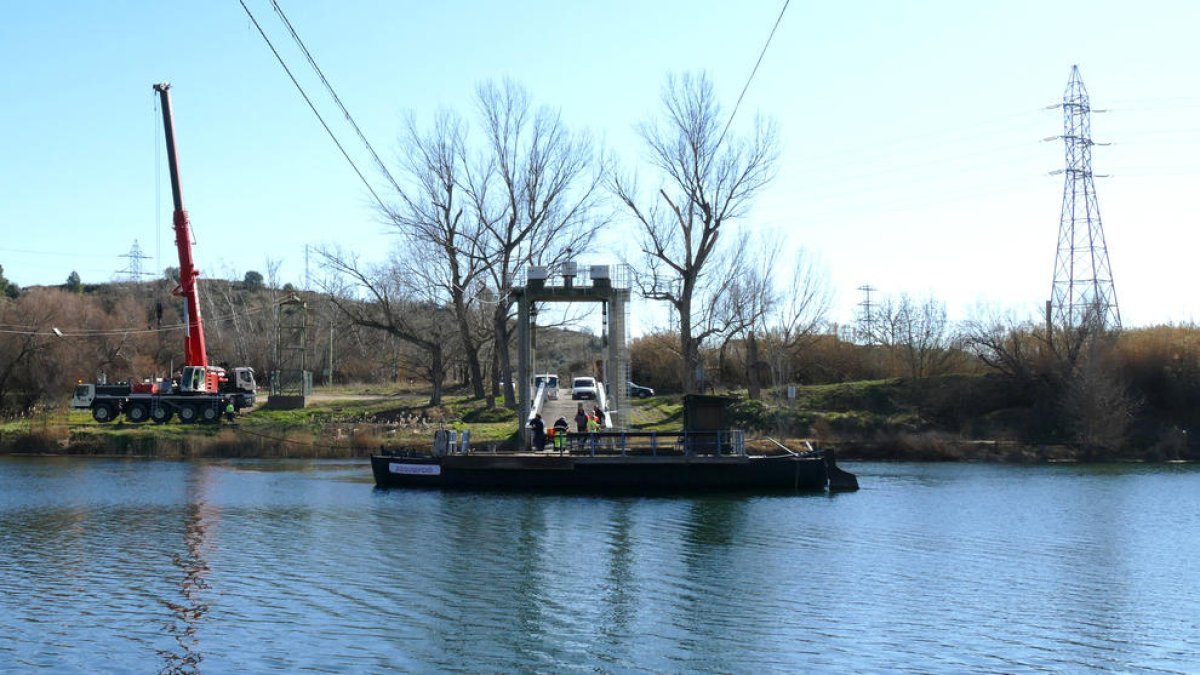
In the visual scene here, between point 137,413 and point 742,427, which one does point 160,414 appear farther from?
point 742,427

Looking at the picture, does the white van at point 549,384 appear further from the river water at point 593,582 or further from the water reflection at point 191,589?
the water reflection at point 191,589

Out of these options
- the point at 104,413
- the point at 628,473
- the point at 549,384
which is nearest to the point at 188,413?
the point at 104,413

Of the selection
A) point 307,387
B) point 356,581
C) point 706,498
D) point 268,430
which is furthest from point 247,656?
point 307,387

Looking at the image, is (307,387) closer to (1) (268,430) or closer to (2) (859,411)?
(1) (268,430)

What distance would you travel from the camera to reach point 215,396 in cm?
5497

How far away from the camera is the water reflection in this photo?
16266 millimetres

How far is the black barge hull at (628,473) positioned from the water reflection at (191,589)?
8.39 m

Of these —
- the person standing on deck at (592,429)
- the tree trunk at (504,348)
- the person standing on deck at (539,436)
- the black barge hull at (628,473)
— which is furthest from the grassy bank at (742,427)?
the black barge hull at (628,473)

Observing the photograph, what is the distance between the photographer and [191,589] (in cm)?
2105

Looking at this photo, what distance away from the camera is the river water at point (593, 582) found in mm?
16688

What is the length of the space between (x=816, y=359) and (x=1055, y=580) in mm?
49743

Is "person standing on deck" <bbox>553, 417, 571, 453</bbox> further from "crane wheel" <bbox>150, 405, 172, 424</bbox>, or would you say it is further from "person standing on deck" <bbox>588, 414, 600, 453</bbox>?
"crane wheel" <bbox>150, 405, 172, 424</bbox>

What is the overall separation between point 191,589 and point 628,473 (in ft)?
61.1

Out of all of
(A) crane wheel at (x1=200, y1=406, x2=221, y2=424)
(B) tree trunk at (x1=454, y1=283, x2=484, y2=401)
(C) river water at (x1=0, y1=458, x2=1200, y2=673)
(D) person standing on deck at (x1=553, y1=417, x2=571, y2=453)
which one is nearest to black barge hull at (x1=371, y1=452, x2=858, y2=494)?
(D) person standing on deck at (x1=553, y1=417, x2=571, y2=453)
